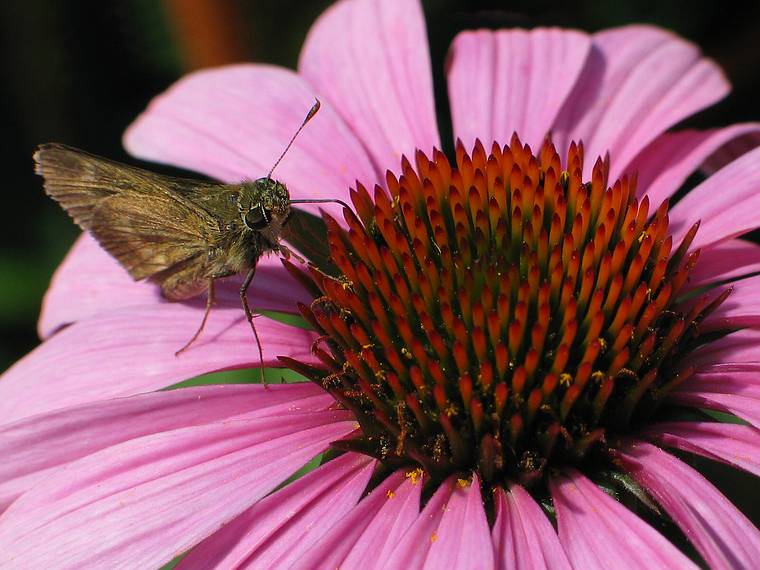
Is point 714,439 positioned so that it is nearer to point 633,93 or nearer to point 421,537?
point 421,537

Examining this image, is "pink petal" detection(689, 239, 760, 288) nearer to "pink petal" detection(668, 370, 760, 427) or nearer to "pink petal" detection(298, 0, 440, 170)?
"pink petal" detection(668, 370, 760, 427)

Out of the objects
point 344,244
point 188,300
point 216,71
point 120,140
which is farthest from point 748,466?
point 120,140

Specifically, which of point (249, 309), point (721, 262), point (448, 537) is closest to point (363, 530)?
point (448, 537)

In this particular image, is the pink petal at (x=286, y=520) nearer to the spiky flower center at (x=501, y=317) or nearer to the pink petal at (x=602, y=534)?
the spiky flower center at (x=501, y=317)

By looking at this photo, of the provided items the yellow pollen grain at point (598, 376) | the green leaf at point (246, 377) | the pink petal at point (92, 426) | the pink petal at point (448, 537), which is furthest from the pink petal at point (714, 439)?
the green leaf at point (246, 377)

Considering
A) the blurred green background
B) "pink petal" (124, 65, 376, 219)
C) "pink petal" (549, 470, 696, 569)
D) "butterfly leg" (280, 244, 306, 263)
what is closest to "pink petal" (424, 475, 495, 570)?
"pink petal" (549, 470, 696, 569)
